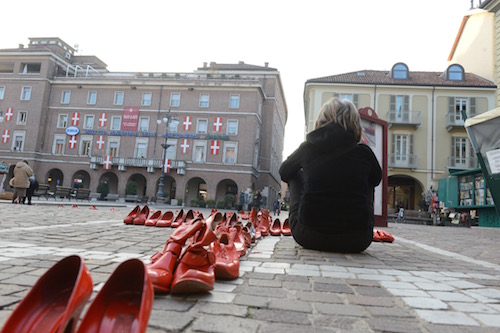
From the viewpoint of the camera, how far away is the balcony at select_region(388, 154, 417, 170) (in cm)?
2775

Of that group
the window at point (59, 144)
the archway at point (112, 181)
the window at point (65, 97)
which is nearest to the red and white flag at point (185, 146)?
the archway at point (112, 181)

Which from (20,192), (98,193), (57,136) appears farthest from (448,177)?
(57,136)

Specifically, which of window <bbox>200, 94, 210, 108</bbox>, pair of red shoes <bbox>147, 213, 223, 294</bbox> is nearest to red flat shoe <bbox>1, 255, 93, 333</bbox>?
pair of red shoes <bbox>147, 213, 223, 294</bbox>

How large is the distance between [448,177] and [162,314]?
67.4 feet

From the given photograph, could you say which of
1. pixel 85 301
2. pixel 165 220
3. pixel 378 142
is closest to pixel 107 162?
pixel 165 220

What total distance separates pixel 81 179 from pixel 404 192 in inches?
1338

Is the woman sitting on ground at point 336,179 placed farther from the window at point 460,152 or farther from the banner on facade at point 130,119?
the banner on facade at point 130,119

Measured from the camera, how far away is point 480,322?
1.71 meters

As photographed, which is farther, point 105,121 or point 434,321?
point 105,121

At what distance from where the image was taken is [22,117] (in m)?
38.0

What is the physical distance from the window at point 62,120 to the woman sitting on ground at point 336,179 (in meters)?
40.7

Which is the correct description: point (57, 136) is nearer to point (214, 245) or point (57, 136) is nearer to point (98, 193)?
point (98, 193)

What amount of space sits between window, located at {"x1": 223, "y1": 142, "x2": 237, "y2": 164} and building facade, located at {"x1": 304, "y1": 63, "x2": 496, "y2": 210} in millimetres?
9463

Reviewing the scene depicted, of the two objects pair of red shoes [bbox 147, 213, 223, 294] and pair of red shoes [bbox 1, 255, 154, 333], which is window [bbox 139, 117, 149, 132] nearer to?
pair of red shoes [bbox 147, 213, 223, 294]
